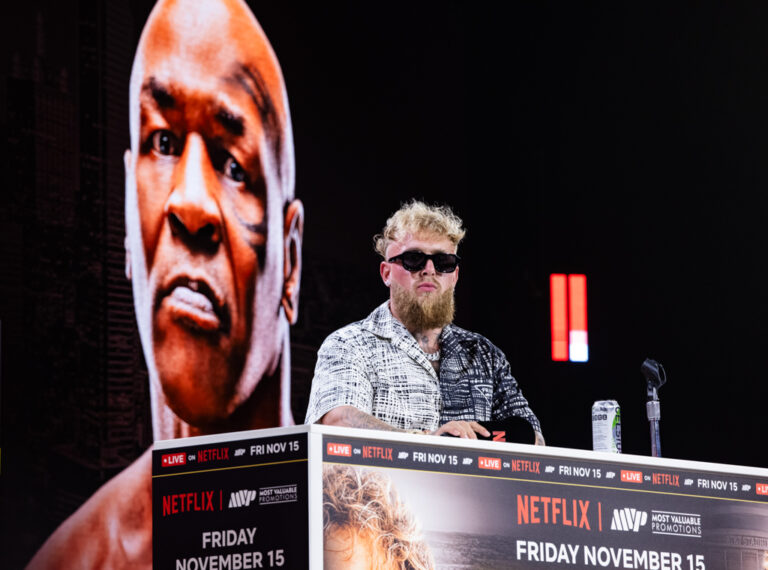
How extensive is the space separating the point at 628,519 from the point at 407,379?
2.44 ft

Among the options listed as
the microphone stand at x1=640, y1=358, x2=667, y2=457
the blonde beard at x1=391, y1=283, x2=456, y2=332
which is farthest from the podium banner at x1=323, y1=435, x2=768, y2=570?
the blonde beard at x1=391, y1=283, x2=456, y2=332

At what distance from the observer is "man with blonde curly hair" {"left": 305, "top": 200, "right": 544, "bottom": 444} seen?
302 centimetres

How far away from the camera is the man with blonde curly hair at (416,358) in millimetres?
3018

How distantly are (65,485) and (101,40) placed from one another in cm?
152

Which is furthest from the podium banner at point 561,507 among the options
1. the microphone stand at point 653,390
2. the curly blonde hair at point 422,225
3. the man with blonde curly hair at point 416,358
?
the curly blonde hair at point 422,225

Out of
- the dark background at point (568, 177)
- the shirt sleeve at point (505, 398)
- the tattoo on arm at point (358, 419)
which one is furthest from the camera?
the dark background at point (568, 177)

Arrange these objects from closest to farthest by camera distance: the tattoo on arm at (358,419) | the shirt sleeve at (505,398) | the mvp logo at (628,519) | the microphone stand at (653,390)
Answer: the mvp logo at (628,519), the tattoo on arm at (358,419), the microphone stand at (653,390), the shirt sleeve at (505,398)

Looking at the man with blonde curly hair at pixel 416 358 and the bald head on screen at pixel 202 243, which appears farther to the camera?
the bald head on screen at pixel 202 243

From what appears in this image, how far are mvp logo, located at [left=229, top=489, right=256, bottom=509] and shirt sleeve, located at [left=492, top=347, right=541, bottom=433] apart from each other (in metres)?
1.12

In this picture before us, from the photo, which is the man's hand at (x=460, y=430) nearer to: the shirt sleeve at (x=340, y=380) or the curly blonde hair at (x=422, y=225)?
the shirt sleeve at (x=340, y=380)

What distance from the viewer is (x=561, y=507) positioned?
8.20ft

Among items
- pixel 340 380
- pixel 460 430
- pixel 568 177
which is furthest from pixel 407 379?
pixel 568 177

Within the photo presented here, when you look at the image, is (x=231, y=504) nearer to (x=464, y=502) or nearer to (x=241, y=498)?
(x=241, y=498)

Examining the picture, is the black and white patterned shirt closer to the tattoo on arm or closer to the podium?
the tattoo on arm
